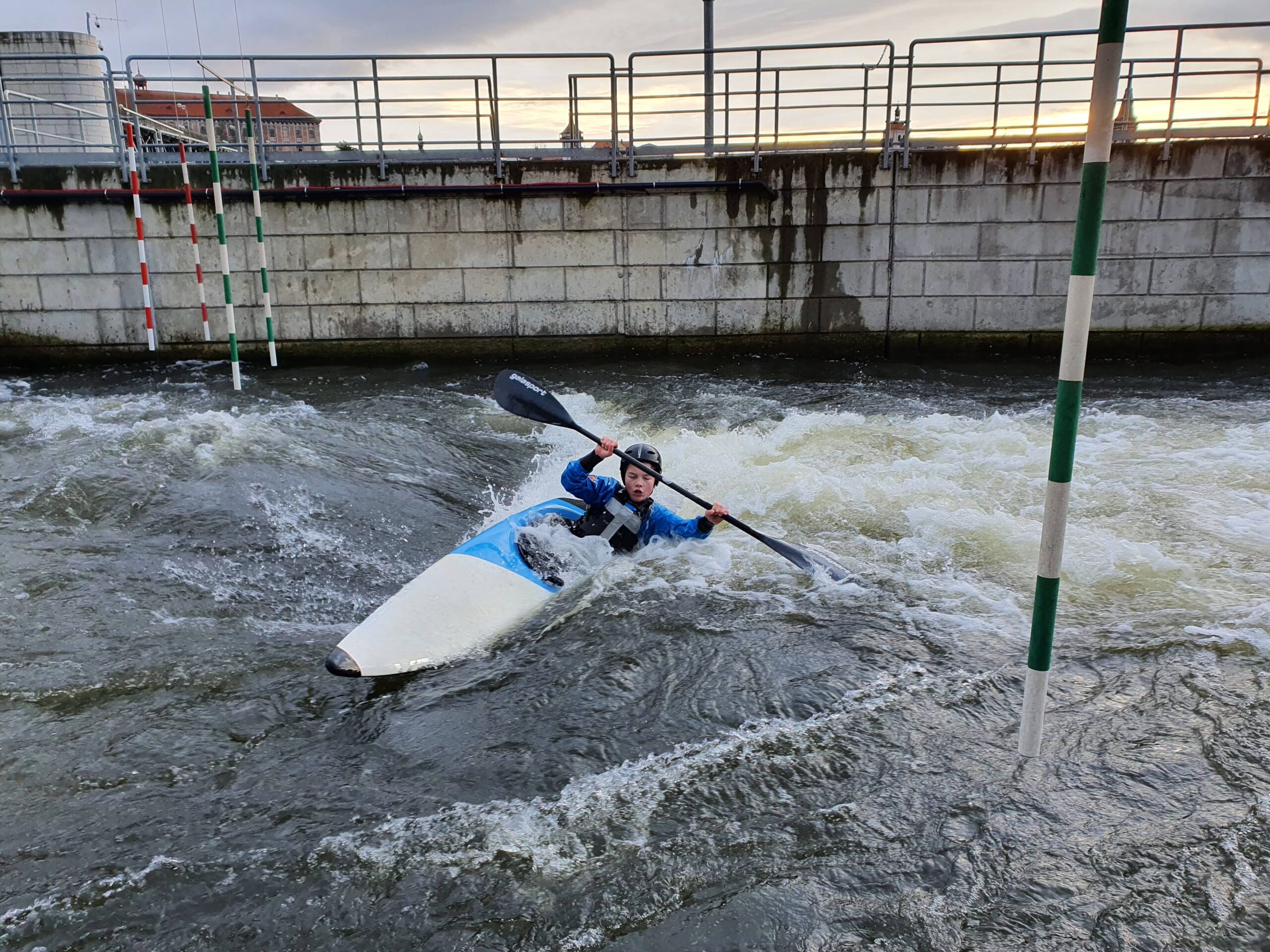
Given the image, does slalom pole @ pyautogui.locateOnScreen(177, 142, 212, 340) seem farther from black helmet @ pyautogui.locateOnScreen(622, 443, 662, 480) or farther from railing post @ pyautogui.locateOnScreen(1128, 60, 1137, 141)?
railing post @ pyautogui.locateOnScreen(1128, 60, 1137, 141)

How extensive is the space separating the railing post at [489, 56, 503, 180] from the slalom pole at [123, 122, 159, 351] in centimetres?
365

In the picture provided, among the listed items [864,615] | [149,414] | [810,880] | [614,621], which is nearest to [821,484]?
[864,615]

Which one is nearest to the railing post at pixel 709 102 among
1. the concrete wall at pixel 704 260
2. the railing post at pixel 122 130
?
the concrete wall at pixel 704 260

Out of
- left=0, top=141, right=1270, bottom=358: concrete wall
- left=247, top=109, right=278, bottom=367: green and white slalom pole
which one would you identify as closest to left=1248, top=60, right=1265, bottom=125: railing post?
left=0, top=141, right=1270, bottom=358: concrete wall

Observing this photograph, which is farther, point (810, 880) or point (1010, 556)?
point (1010, 556)

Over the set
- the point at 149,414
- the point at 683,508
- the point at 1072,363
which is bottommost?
the point at 683,508

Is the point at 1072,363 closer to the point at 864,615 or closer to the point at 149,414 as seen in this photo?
the point at 864,615

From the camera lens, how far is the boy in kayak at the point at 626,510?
4.86 metres

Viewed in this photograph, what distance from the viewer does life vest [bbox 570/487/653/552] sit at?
486cm

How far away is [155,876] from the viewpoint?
2449mm

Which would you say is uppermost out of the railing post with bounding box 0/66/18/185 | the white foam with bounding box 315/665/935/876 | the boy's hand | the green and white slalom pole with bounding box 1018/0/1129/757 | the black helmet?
the railing post with bounding box 0/66/18/185

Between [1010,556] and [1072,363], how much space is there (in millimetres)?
3034

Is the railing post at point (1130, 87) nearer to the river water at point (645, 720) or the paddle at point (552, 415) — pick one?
the river water at point (645, 720)

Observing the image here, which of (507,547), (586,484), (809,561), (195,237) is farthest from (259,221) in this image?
(809,561)
